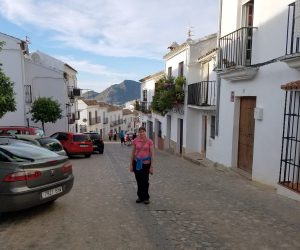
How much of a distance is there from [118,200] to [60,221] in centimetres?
179

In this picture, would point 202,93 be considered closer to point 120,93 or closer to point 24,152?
point 24,152

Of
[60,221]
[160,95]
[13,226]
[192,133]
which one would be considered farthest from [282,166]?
[160,95]

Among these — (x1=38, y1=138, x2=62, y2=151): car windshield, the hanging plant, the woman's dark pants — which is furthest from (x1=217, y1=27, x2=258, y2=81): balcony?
the hanging plant

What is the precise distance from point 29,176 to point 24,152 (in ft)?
2.81

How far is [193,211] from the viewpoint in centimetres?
661

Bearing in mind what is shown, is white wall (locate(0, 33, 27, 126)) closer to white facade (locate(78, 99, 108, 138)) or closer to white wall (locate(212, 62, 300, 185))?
white wall (locate(212, 62, 300, 185))

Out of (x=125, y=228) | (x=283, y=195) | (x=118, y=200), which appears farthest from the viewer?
(x=283, y=195)

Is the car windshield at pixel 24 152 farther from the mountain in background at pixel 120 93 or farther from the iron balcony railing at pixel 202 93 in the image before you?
the mountain in background at pixel 120 93

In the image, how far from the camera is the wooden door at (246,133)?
10752 millimetres

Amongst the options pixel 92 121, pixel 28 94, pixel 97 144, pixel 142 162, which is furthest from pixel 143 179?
pixel 92 121

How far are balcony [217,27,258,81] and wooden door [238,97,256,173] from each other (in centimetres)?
85

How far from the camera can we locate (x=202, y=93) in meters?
17.5

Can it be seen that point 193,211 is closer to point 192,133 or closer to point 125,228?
point 125,228

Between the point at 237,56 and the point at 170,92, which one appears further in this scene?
the point at 170,92
